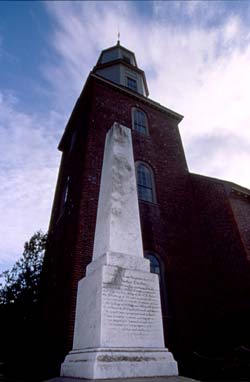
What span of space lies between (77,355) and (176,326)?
5159 mm

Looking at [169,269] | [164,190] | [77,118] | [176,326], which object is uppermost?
[77,118]

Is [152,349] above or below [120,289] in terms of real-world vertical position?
below

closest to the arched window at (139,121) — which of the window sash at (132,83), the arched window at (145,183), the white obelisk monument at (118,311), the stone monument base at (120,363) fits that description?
the arched window at (145,183)

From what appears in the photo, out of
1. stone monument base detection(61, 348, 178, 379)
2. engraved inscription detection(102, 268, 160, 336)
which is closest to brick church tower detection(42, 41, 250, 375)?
stone monument base detection(61, 348, 178, 379)

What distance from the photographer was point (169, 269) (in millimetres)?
8961

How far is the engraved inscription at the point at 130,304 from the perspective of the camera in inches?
141

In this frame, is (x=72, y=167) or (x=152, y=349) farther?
(x=72, y=167)

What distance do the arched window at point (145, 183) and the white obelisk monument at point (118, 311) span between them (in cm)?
559

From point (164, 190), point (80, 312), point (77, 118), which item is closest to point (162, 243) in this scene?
point (164, 190)

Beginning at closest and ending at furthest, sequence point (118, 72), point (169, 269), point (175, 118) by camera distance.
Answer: point (169, 269) → point (175, 118) → point (118, 72)

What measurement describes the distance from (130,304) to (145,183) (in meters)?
7.63

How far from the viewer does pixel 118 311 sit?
A: 365 cm

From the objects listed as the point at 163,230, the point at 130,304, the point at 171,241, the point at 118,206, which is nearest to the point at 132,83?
the point at 163,230

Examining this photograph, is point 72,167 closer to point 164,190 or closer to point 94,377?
point 164,190
